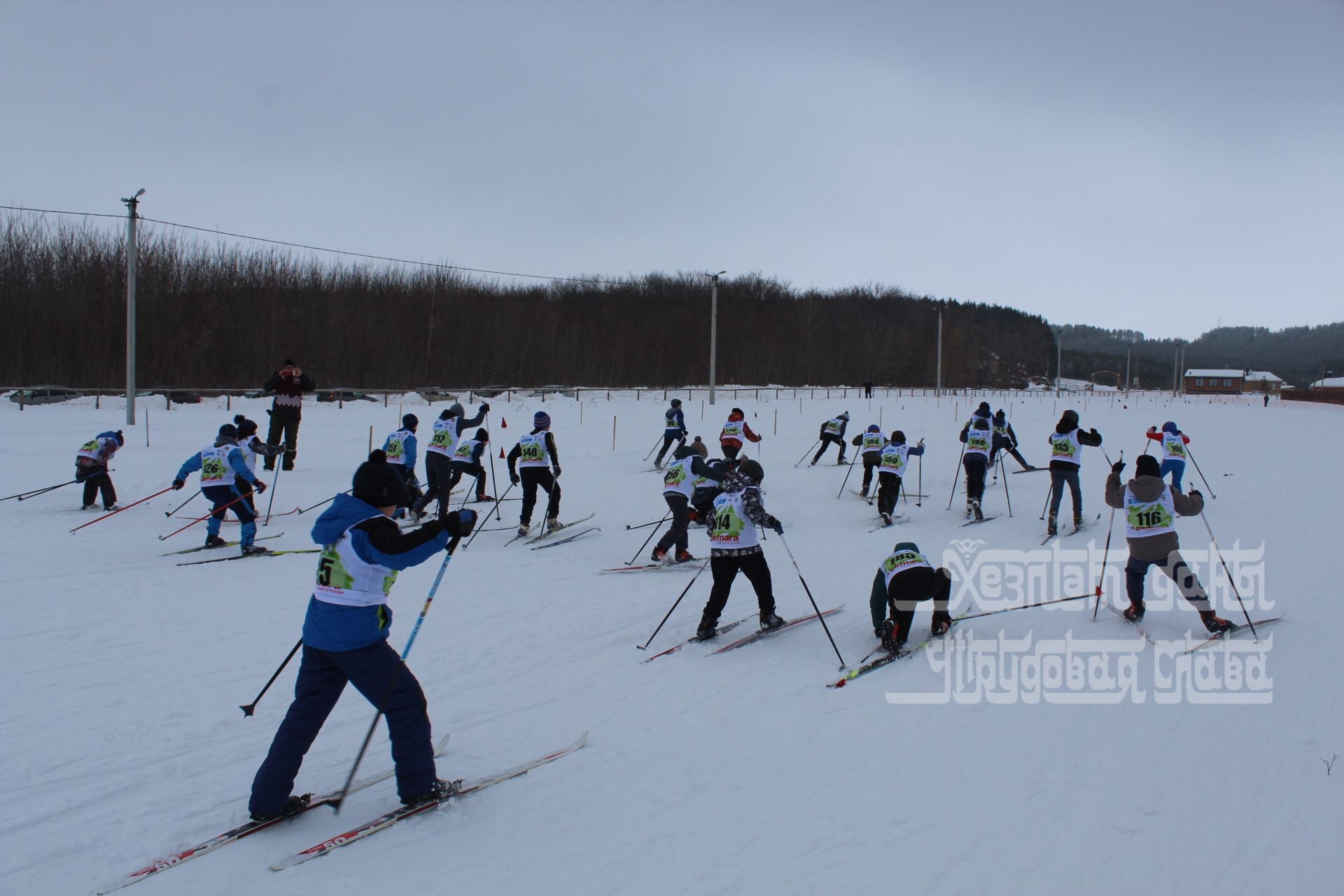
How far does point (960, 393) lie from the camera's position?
1922 inches

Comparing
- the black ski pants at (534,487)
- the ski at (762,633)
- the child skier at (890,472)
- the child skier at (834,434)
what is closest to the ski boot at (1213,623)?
the ski at (762,633)

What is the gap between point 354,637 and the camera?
144 inches

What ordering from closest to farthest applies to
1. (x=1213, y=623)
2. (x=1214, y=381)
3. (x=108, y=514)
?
(x=1213, y=623), (x=108, y=514), (x=1214, y=381)

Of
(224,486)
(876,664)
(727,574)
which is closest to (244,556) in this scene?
(224,486)

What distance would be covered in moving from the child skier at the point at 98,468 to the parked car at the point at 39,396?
14093mm

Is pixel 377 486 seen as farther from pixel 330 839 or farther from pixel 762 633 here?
pixel 762 633

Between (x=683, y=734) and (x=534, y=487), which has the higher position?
(x=534, y=487)

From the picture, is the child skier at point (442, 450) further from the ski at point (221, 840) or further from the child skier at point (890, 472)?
the ski at point (221, 840)

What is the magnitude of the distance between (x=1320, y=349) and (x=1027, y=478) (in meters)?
221

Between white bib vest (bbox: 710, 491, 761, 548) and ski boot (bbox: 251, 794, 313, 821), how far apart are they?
3552mm

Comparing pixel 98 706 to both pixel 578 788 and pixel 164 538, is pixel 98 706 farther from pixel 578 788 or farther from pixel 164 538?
pixel 164 538

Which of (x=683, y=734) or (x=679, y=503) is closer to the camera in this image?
(x=683, y=734)

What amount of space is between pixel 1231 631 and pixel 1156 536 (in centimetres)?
112

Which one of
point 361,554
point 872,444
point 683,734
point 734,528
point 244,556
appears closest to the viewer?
point 361,554
